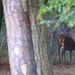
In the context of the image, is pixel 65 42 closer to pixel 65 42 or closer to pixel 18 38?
pixel 65 42

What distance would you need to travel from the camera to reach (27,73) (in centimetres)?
392

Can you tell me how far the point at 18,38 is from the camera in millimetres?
3895

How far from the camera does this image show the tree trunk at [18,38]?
12.6 ft

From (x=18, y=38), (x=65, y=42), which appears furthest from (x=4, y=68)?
(x=18, y=38)

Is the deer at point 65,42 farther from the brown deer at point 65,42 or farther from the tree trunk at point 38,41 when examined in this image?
the tree trunk at point 38,41

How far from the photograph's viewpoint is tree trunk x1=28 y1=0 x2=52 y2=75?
3.73 metres

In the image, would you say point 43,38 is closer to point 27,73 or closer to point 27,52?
point 27,52

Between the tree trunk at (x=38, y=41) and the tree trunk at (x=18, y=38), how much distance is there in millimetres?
250

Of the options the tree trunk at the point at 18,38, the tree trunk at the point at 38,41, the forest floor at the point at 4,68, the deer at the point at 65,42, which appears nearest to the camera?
the tree trunk at the point at 38,41

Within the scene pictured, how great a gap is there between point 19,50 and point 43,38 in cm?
66

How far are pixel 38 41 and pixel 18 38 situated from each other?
0.52 m

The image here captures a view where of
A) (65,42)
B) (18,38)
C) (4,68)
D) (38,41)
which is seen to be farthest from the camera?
(65,42)

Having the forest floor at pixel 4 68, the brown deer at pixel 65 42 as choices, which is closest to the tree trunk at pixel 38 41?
the forest floor at pixel 4 68

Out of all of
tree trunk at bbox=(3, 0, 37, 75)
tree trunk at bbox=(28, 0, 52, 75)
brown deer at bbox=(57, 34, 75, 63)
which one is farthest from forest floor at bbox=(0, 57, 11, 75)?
tree trunk at bbox=(28, 0, 52, 75)
